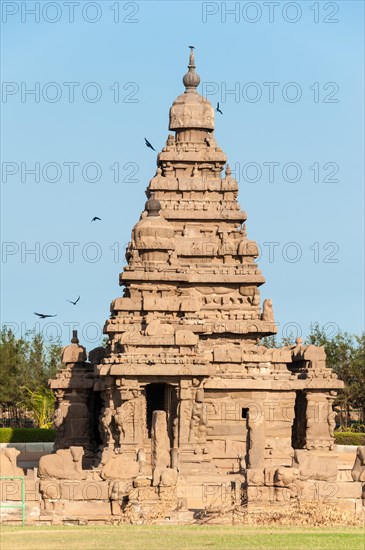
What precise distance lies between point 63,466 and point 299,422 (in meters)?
20.2

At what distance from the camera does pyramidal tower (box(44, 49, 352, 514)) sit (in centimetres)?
6794

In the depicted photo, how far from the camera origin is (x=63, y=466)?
61344 mm

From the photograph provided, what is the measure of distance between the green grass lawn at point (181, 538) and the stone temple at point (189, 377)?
17.1ft

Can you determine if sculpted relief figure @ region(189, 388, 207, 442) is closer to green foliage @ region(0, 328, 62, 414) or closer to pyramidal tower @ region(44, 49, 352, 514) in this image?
pyramidal tower @ region(44, 49, 352, 514)

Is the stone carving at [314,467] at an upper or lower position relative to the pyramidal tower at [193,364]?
lower

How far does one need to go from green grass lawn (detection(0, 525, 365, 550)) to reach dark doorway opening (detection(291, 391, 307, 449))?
85.8 feet

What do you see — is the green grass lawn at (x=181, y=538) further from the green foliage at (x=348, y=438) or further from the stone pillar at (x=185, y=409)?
the green foliage at (x=348, y=438)

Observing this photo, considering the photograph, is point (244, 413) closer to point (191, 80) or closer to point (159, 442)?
point (159, 442)

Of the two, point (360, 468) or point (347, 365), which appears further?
point (347, 365)

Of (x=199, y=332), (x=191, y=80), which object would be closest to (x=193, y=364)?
(x=199, y=332)

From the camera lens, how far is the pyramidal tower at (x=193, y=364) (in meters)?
67.9

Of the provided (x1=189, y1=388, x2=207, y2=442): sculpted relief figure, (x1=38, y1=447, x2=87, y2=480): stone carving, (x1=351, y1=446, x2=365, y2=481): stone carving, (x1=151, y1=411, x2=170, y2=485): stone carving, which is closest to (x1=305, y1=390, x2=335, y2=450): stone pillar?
(x1=189, y1=388, x2=207, y2=442): sculpted relief figure

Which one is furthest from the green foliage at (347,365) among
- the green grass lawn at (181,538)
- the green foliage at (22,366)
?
the green grass lawn at (181,538)

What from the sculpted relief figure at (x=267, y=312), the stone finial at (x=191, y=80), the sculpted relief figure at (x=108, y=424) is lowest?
the sculpted relief figure at (x=108, y=424)
